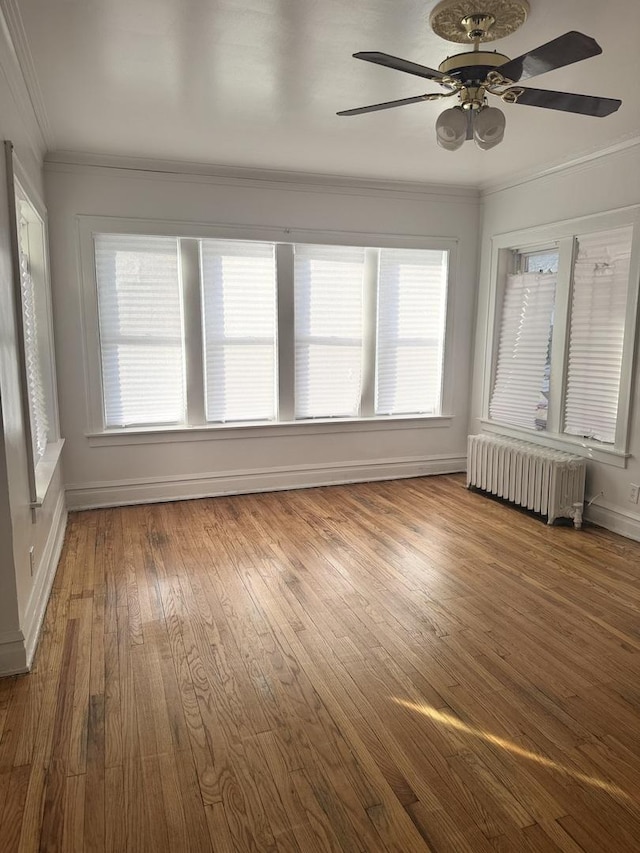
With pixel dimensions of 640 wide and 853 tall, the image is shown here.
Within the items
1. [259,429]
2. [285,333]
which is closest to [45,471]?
[259,429]

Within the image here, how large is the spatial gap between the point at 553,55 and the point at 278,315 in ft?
11.1

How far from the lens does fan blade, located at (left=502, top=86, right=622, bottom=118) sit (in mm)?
2383

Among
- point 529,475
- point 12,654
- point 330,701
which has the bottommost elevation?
point 330,701

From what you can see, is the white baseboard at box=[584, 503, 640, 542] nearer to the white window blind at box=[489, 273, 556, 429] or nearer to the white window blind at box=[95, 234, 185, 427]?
the white window blind at box=[489, 273, 556, 429]

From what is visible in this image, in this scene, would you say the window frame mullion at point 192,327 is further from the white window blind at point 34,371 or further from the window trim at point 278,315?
the white window blind at point 34,371

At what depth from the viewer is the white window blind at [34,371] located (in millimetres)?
3318

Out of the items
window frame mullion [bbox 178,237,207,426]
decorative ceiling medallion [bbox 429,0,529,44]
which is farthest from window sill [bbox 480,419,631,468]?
decorative ceiling medallion [bbox 429,0,529,44]

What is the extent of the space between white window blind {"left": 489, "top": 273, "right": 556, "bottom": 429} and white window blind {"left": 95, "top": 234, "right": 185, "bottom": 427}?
119 inches

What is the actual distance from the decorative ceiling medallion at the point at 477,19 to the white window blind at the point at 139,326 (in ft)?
9.64

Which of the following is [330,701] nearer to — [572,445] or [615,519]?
[615,519]

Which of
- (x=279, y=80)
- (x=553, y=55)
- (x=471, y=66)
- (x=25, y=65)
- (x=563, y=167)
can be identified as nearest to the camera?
(x=553, y=55)

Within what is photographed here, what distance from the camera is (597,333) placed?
4395mm

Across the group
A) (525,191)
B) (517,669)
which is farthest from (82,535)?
(525,191)

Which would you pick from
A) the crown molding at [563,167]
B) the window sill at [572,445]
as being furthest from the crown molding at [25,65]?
the window sill at [572,445]
